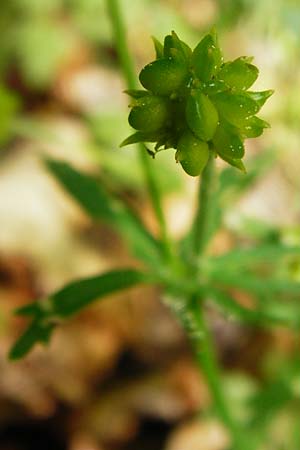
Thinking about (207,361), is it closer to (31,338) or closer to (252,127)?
(31,338)

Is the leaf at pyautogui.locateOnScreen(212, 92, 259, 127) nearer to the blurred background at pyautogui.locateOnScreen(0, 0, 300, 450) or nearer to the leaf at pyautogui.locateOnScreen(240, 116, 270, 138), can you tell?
the leaf at pyautogui.locateOnScreen(240, 116, 270, 138)

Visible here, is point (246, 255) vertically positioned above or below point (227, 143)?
above

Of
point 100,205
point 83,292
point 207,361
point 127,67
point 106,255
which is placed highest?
point 106,255

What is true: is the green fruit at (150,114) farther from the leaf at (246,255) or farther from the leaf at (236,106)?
the leaf at (246,255)

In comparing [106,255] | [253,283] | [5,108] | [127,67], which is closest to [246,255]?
[253,283]

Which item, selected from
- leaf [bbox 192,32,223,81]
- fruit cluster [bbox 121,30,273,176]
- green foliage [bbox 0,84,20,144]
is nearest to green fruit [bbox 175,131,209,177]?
fruit cluster [bbox 121,30,273,176]

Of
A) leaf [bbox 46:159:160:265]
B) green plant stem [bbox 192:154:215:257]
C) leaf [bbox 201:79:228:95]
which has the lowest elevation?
leaf [bbox 201:79:228:95]

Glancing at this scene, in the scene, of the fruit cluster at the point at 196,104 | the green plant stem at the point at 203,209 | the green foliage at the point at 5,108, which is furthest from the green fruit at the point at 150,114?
the green foliage at the point at 5,108
